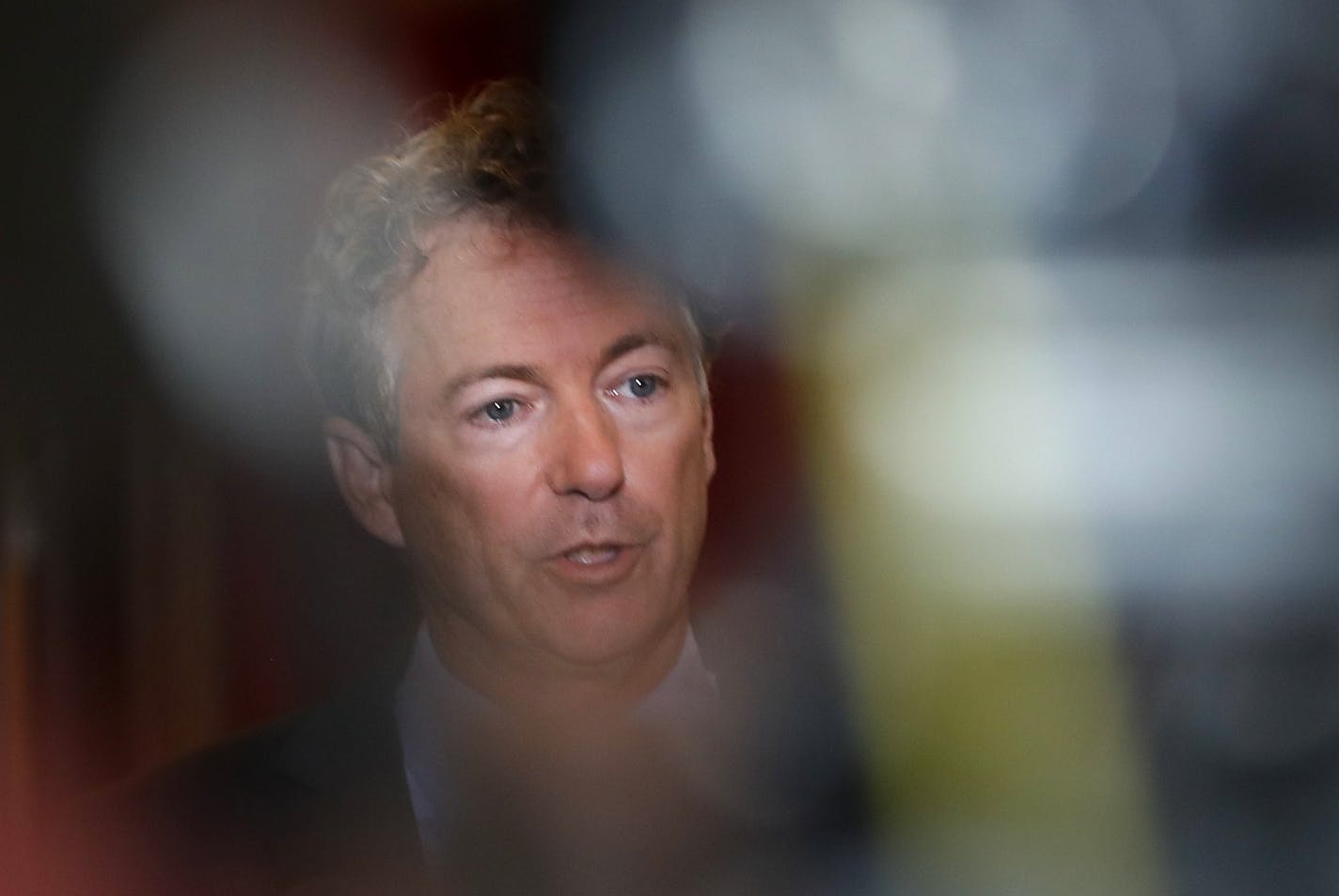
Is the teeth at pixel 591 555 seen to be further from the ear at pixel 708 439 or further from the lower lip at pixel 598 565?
the ear at pixel 708 439

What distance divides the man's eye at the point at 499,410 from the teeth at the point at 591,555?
0.47 ft

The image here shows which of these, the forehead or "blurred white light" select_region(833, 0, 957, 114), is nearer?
the forehead

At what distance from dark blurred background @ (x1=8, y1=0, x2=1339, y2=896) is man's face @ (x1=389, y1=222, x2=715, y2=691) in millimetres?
63

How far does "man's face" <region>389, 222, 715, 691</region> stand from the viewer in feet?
4.12

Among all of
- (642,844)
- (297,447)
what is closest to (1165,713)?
(642,844)

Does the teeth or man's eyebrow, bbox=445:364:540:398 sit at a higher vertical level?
man's eyebrow, bbox=445:364:540:398

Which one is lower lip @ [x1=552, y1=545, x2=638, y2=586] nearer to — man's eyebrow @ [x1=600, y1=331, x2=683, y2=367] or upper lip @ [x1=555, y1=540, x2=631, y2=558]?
upper lip @ [x1=555, y1=540, x2=631, y2=558]

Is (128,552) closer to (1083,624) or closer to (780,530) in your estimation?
(780,530)

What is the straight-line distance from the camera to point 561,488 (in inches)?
49.6

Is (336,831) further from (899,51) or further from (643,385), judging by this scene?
(899,51)

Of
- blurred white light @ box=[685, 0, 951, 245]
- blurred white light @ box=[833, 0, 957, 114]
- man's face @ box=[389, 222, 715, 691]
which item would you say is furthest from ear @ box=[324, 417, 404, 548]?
blurred white light @ box=[833, 0, 957, 114]

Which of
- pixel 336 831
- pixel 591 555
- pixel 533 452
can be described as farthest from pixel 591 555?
pixel 336 831

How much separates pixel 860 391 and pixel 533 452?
38 cm

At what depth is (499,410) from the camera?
126cm
